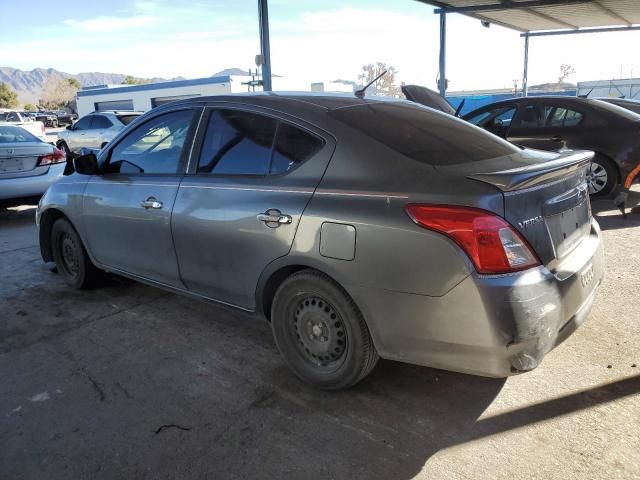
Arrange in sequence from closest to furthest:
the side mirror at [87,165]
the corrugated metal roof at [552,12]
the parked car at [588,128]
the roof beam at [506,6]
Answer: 1. the side mirror at [87,165]
2. the parked car at [588,128]
3. the roof beam at [506,6]
4. the corrugated metal roof at [552,12]

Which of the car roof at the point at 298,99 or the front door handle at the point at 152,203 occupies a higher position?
the car roof at the point at 298,99

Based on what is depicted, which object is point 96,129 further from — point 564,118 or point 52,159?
point 564,118

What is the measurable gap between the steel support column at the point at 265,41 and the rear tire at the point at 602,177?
651 cm

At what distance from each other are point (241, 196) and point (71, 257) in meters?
2.52

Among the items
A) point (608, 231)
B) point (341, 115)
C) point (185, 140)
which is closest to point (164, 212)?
point (185, 140)

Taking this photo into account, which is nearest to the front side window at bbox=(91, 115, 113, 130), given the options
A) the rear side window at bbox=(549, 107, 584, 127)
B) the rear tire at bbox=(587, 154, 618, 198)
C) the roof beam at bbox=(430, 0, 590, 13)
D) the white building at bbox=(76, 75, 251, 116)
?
the roof beam at bbox=(430, 0, 590, 13)

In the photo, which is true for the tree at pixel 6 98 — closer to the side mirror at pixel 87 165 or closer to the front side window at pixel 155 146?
the side mirror at pixel 87 165

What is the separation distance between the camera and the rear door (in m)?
2.89

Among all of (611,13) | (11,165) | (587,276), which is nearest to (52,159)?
(11,165)

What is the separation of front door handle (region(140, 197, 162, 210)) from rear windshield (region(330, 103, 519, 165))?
1405mm

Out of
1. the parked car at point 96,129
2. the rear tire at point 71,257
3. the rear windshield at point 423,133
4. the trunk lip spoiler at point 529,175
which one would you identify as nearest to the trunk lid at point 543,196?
the trunk lip spoiler at point 529,175

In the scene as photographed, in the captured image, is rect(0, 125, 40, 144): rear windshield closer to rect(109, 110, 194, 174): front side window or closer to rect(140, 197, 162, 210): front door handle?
rect(109, 110, 194, 174): front side window

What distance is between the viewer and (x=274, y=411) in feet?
9.27

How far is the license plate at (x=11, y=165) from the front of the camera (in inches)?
301
